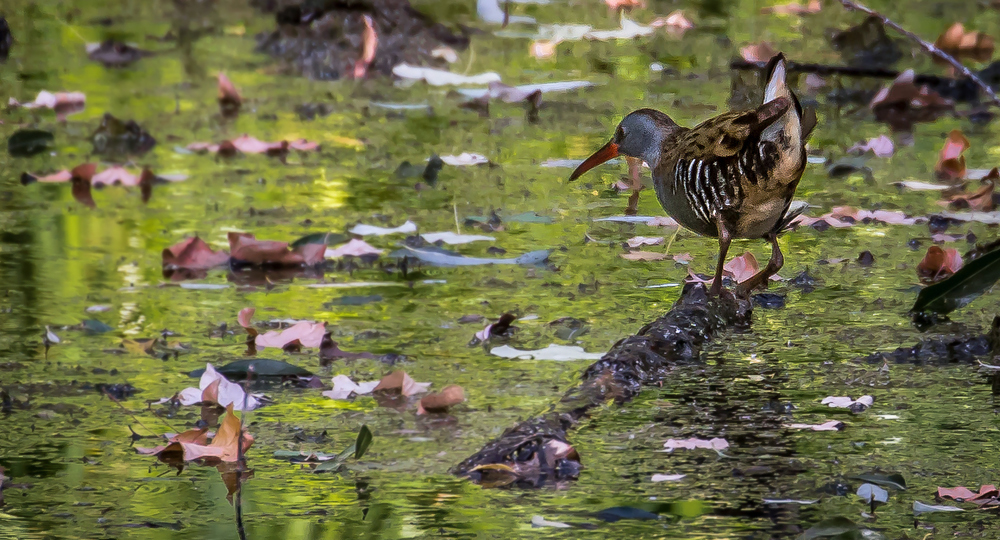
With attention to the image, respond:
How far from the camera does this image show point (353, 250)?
5.57 m

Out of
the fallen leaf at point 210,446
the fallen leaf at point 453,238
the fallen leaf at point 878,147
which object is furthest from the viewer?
the fallen leaf at point 878,147

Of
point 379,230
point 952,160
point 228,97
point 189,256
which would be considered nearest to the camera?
point 189,256

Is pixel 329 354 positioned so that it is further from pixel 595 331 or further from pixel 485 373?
pixel 595 331

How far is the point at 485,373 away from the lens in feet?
14.0

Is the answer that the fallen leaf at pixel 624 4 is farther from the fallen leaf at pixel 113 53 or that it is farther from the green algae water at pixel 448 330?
the fallen leaf at pixel 113 53

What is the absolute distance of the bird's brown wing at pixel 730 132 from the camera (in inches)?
167

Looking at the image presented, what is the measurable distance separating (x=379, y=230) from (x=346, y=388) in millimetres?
1798

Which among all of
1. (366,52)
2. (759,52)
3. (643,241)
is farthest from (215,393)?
(759,52)

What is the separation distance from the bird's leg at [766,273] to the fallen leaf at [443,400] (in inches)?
48.3

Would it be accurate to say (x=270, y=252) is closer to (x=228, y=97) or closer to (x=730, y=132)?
(x=730, y=132)

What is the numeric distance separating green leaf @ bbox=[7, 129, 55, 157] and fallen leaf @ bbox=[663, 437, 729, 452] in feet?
15.6

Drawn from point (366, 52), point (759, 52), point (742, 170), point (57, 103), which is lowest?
point (57, 103)

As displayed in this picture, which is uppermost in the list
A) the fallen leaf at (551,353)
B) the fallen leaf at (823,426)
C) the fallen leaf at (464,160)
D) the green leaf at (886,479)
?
the fallen leaf at (464,160)

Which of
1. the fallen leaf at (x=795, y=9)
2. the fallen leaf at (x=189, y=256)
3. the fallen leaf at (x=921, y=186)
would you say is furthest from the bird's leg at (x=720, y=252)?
the fallen leaf at (x=795, y=9)
